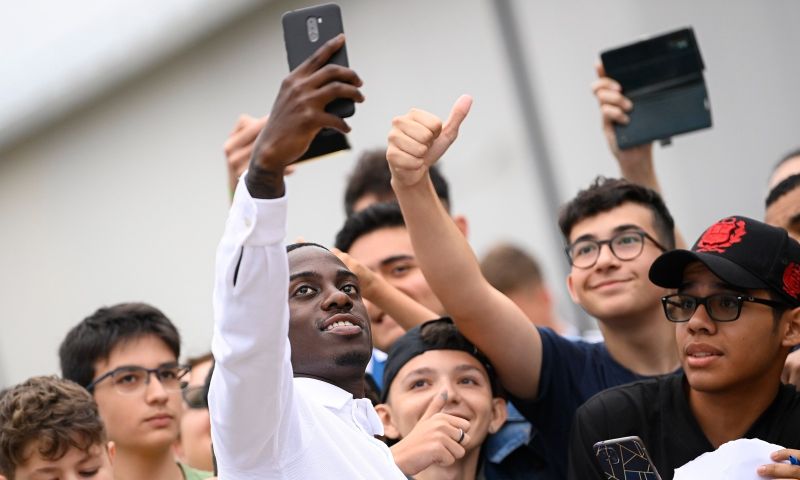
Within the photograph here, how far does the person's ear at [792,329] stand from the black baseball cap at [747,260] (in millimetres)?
23

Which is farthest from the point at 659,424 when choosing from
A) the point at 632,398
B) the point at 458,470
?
the point at 458,470

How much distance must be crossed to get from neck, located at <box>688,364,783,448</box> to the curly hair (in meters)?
1.53

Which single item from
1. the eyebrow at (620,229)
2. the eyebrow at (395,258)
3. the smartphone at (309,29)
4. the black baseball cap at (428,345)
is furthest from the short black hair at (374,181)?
the smartphone at (309,29)

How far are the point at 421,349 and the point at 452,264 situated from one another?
280 mm

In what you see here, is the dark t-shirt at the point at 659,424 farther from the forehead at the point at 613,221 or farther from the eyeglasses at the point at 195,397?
the eyeglasses at the point at 195,397

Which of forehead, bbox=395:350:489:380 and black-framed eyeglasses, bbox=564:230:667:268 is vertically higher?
black-framed eyeglasses, bbox=564:230:667:268

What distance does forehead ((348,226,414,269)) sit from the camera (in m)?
4.49

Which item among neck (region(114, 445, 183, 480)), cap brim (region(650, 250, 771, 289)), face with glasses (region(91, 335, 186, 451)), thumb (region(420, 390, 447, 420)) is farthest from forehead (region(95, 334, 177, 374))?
cap brim (region(650, 250, 771, 289))

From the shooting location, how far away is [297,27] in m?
2.80

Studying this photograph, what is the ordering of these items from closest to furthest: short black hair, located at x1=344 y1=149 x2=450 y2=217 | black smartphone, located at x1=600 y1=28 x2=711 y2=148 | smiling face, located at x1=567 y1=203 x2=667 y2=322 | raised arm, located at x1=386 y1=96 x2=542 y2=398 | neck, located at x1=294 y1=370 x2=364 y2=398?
neck, located at x1=294 y1=370 x2=364 y2=398 → raised arm, located at x1=386 y1=96 x2=542 y2=398 → smiling face, located at x1=567 y1=203 x2=667 y2=322 → black smartphone, located at x1=600 y1=28 x2=711 y2=148 → short black hair, located at x1=344 y1=149 x2=450 y2=217

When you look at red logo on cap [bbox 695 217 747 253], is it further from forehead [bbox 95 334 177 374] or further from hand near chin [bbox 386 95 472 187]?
forehead [bbox 95 334 177 374]

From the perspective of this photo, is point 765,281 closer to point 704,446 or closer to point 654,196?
point 704,446

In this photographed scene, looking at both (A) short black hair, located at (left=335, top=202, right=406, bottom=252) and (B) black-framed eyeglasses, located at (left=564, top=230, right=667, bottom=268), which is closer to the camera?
(B) black-framed eyeglasses, located at (left=564, top=230, right=667, bottom=268)

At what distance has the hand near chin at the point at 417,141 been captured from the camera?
11.4ft
